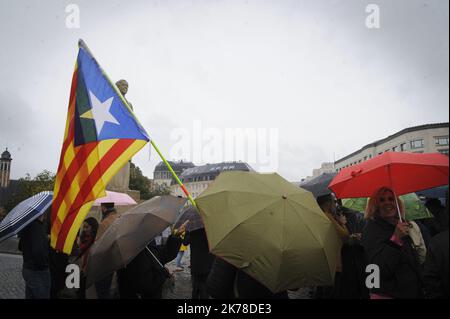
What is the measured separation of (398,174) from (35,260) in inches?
181

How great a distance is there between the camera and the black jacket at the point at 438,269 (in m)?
2.27

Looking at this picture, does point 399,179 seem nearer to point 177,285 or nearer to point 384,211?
point 384,211

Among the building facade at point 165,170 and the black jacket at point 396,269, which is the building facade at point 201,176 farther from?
the black jacket at point 396,269

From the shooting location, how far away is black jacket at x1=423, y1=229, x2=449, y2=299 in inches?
89.5

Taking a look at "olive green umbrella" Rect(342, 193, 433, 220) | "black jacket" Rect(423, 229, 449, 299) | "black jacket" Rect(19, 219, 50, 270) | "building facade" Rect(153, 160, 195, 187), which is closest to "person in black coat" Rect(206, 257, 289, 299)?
"black jacket" Rect(423, 229, 449, 299)

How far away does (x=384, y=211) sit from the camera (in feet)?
10.8

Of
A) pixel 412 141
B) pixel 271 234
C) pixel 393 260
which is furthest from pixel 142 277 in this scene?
pixel 412 141

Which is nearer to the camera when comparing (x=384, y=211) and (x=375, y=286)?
(x=375, y=286)

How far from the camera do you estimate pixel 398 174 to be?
3475mm

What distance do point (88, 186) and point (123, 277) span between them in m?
1.11

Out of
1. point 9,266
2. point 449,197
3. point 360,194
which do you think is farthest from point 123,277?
point 9,266

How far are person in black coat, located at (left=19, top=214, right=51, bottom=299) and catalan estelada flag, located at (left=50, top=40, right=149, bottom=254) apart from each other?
2.68ft

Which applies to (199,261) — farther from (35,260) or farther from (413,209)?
(413,209)

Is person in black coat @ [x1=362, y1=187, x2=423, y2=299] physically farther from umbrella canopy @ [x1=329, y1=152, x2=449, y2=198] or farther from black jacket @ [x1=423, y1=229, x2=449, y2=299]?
umbrella canopy @ [x1=329, y1=152, x2=449, y2=198]
